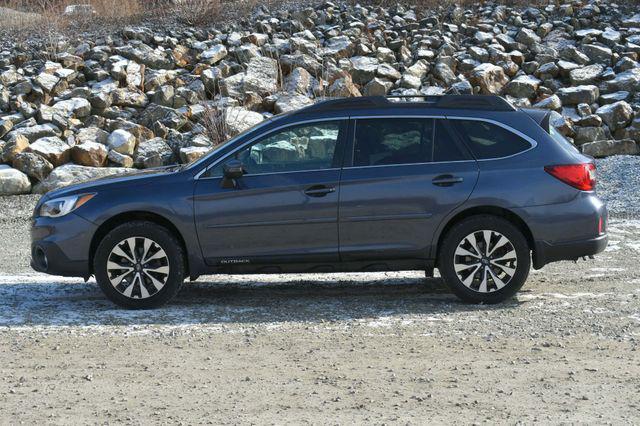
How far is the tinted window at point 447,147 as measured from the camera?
8.97 meters

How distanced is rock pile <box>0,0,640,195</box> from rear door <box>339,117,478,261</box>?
7417mm

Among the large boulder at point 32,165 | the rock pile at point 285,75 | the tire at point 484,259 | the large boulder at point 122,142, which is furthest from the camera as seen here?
the rock pile at point 285,75

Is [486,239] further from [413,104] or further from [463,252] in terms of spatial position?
[413,104]

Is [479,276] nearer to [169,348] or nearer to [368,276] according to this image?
[368,276]

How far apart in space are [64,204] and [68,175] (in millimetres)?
6686

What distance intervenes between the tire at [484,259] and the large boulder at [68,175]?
7.50 meters

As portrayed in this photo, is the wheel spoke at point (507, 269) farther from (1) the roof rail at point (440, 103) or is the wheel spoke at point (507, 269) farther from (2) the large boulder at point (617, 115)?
(2) the large boulder at point (617, 115)

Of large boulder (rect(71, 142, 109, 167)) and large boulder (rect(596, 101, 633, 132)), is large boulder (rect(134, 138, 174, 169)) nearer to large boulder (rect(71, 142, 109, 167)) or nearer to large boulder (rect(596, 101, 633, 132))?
large boulder (rect(71, 142, 109, 167))

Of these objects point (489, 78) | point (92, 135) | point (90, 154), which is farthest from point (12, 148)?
point (489, 78)

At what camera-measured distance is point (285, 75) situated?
19.7m

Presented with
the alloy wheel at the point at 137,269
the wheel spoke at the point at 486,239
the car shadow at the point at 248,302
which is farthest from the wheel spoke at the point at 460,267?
the alloy wheel at the point at 137,269

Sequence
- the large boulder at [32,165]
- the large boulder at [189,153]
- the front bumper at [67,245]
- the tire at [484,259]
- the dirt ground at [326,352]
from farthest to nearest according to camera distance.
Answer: the large boulder at [189,153]
the large boulder at [32,165]
the front bumper at [67,245]
the tire at [484,259]
the dirt ground at [326,352]

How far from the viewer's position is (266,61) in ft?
64.4

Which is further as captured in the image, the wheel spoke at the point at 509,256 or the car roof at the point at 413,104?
the car roof at the point at 413,104
